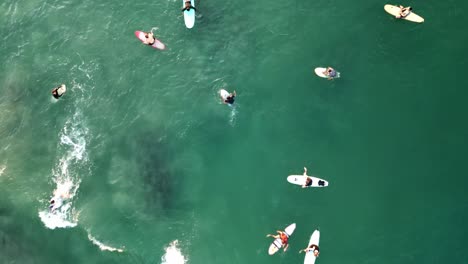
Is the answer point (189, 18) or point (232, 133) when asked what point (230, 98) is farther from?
point (189, 18)

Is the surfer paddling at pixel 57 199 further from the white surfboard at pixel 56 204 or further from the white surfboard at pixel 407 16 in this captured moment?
the white surfboard at pixel 407 16

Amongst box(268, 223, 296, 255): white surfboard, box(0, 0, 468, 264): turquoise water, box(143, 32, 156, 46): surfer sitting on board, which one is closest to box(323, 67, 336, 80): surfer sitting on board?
box(0, 0, 468, 264): turquoise water

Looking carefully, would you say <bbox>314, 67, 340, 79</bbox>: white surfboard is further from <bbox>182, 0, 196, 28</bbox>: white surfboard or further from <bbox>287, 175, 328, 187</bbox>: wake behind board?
<bbox>182, 0, 196, 28</bbox>: white surfboard

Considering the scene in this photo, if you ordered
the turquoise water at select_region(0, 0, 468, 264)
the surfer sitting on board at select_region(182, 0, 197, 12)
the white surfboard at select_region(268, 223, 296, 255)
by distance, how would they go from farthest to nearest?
1. the surfer sitting on board at select_region(182, 0, 197, 12)
2. the turquoise water at select_region(0, 0, 468, 264)
3. the white surfboard at select_region(268, 223, 296, 255)

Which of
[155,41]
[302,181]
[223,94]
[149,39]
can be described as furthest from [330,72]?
[149,39]

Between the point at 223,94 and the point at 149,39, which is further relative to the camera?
the point at 149,39

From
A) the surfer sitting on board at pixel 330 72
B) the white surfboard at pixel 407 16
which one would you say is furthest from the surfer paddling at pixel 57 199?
the white surfboard at pixel 407 16
